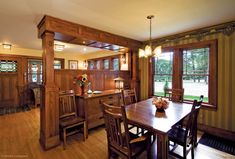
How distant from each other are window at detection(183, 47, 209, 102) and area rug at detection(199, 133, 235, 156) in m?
0.93

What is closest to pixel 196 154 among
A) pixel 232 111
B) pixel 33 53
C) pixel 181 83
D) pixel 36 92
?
pixel 232 111

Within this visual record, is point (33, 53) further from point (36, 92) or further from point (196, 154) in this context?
point (196, 154)

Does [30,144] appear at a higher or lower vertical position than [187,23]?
lower

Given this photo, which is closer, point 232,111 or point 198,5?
point 198,5

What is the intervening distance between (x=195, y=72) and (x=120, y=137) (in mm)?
3028

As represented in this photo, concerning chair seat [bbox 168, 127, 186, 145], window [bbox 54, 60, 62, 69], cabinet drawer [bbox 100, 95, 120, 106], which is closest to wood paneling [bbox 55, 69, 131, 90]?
cabinet drawer [bbox 100, 95, 120, 106]

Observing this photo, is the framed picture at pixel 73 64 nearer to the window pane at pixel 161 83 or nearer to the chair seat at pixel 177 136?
the window pane at pixel 161 83

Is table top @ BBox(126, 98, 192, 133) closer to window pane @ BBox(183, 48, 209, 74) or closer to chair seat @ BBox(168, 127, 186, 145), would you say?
chair seat @ BBox(168, 127, 186, 145)

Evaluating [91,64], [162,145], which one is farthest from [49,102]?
[91,64]

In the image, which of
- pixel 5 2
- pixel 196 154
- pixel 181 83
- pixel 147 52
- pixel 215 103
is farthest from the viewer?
pixel 181 83

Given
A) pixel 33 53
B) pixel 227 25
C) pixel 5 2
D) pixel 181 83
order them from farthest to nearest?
pixel 33 53 → pixel 181 83 → pixel 227 25 → pixel 5 2

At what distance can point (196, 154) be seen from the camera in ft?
7.73

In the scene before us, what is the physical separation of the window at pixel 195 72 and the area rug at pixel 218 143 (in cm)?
93

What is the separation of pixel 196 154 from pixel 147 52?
6.90 feet
